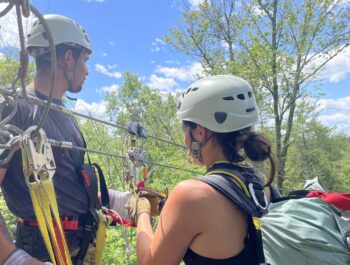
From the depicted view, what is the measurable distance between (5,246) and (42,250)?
678 mm

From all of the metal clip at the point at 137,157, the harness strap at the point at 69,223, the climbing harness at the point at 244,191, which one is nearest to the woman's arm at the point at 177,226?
the climbing harness at the point at 244,191

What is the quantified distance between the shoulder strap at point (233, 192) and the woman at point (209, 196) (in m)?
0.03

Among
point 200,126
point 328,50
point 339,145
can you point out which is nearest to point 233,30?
point 328,50

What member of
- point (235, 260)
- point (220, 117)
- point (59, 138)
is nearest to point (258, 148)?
point (220, 117)

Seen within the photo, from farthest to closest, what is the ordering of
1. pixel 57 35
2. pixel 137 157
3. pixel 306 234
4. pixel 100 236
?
pixel 137 157, pixel 57 35, pixel 100 236, pixel 306 234

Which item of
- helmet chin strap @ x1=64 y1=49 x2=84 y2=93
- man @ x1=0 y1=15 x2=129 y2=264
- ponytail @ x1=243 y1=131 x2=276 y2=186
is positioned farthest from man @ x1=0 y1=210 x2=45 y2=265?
helmet chin strap @ x1=64 y1=49 x2=84 y2=93

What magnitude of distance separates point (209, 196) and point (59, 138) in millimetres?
1126

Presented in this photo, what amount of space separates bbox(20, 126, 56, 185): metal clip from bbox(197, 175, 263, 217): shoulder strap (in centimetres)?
69

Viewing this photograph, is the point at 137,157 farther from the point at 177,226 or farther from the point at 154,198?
the point at 177,226

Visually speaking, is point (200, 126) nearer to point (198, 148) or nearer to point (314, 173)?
point (198, 148)

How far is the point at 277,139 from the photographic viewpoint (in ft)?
60.4

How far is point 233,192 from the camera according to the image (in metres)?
1.72

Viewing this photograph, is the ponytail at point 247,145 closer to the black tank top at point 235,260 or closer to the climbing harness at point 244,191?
the climbing harness at point 244,191

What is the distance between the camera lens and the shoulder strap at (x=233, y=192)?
1.70 m
